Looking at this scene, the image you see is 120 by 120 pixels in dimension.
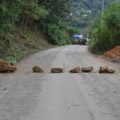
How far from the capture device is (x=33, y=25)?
2576 inches

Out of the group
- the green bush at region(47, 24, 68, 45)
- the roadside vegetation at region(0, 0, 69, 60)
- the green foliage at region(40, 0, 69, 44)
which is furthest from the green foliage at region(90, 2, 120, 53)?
the green bush at region(47, 24, 68, 45)

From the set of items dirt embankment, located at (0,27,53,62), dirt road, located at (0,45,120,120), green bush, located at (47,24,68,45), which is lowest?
green bush, located at (47,24,68,45)

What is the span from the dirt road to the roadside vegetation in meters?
10.7

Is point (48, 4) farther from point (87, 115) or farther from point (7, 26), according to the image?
point (87, 115)

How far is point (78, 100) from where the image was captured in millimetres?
12234

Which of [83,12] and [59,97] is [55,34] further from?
[83,12]

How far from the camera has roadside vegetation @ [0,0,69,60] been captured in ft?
95.7

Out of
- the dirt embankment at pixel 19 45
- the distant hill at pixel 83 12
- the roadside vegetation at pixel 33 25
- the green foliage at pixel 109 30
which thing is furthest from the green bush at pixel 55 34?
the distant hill at pixel 83 12

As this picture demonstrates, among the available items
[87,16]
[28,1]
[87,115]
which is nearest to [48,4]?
[28,1]

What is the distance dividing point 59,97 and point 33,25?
2094 inches

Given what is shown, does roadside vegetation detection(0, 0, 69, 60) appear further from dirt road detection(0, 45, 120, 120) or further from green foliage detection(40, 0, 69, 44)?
dirt road detection(0, 45, 120, 120)

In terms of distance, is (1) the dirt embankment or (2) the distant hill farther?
(2) the distant hill

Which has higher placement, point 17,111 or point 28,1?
point 28,1

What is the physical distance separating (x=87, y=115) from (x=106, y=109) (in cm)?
96
